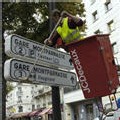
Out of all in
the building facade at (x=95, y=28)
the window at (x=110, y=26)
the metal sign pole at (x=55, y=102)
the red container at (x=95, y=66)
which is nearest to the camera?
the red container at (x=95, y=66)

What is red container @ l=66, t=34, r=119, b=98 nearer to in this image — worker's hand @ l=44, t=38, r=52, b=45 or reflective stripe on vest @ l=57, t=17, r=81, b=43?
reflective stripe on vest @ l=57, t=17, r=81, b=43

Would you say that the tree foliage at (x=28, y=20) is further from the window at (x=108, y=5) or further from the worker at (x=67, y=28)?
the window at (x=108, y=5)

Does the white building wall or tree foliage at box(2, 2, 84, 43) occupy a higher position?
the white building wall

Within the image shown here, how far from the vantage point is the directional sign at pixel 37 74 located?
4.64 meters

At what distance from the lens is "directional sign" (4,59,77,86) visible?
4637 millimetres

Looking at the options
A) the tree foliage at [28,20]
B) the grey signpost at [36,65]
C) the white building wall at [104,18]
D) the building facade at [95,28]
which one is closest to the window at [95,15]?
the building facade at [95,28]

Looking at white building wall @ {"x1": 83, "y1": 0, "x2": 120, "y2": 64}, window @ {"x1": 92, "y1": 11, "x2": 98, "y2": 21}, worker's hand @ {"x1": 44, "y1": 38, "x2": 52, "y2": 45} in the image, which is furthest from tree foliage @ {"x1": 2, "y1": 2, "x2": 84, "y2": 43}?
window @ {"x1": 92, "y1": 11, "x2": 98, "y2": 21}

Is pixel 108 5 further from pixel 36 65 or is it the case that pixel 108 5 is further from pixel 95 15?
pixel 36 65

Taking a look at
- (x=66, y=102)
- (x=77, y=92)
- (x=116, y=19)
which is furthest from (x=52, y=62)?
(x=66, y=102)

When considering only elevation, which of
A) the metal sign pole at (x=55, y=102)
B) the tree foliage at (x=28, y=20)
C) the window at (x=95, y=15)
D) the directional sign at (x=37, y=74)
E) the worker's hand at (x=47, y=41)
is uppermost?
the window at (x=95, y=15)

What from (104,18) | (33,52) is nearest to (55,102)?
(33,52)

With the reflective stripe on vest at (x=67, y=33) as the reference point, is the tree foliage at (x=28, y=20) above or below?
above

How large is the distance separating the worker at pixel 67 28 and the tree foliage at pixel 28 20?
264 inches

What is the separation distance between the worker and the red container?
329mm
